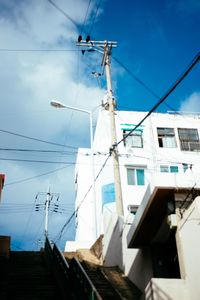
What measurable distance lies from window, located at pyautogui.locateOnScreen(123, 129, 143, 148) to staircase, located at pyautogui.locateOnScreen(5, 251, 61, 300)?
1600 centimetres

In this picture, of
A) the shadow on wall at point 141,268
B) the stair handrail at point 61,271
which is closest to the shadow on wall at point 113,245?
the shadow on wall at point 141,268

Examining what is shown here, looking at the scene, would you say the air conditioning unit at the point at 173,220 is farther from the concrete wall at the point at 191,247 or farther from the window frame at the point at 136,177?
the window frame at the point at 136,177

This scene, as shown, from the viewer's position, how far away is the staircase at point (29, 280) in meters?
11.3

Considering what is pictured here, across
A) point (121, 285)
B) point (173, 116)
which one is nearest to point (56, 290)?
point (121, 285)

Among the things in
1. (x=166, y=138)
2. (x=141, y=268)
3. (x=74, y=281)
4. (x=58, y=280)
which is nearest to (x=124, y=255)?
(x=141, y=268)

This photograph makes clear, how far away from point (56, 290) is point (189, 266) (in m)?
4.32

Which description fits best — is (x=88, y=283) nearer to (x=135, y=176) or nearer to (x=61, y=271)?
(x=61, y=271)

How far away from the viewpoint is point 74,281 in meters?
10.3

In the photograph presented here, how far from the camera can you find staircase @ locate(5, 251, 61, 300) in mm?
11266

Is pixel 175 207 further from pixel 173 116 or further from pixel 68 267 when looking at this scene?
pixel 173 116

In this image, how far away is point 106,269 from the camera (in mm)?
16812

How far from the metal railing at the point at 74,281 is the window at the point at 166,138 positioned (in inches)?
794

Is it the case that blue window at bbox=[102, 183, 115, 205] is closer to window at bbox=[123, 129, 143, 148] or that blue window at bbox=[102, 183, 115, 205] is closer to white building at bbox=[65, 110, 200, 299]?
white building at bbox=[65, 110, 200, 299]

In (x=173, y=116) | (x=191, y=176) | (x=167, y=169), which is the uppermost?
(x=173, y=116)
